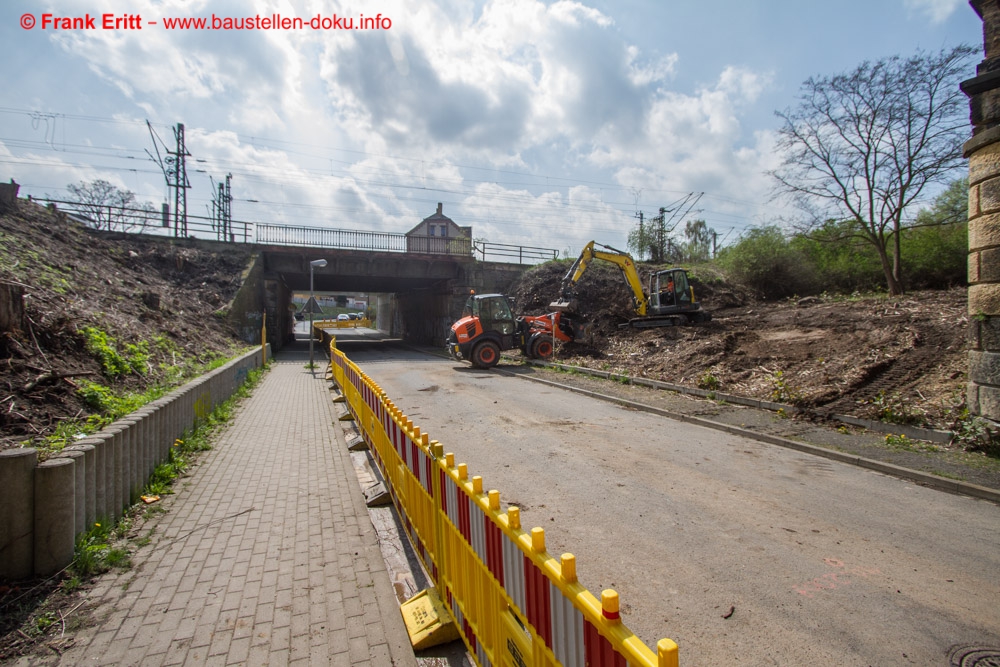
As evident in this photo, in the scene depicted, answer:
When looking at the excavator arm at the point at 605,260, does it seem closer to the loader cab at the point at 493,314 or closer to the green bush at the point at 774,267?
the loader cab at the point at 493,314

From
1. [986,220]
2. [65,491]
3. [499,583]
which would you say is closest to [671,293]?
[986,220]

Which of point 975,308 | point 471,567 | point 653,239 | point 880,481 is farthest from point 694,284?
point 471,567

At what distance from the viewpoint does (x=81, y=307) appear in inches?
368

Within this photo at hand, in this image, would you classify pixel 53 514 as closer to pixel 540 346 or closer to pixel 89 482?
pixel 89 482

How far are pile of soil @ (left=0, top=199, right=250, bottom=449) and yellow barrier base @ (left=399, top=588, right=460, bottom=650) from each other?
4086 millimetres

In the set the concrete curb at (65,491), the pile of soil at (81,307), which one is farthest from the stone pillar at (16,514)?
the pile of soil at (81,307)

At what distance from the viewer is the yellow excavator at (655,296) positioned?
19453 millimetres

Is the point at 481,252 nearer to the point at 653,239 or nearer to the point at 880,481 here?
the point at 653,239

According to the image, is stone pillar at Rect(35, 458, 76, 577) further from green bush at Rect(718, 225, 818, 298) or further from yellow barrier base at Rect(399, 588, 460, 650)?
green bush at Rect(718, 225, 818, 298)

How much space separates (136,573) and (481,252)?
2851 centimetres

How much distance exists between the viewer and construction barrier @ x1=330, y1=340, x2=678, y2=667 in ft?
5.07

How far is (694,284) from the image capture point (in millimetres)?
26250

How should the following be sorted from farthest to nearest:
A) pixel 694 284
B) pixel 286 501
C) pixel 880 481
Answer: pixel 694 284
pixel 880 481
pixel 286 501

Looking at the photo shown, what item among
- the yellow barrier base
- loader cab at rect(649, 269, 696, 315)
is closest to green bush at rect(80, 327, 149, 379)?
the yellow barrier base
